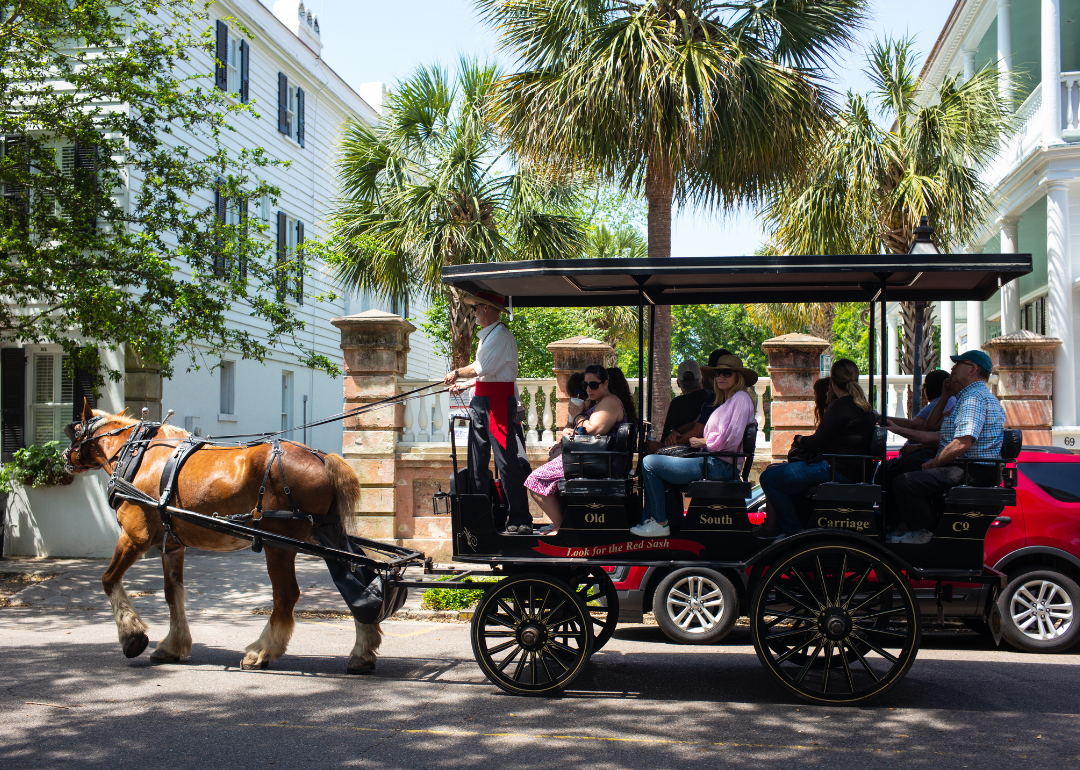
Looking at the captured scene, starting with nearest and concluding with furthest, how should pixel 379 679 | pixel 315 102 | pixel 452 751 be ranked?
pixel 452 751 → pixel 379 679 → pixel 315 102

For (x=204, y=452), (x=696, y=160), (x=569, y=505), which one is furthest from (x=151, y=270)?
(x=569, y=505)

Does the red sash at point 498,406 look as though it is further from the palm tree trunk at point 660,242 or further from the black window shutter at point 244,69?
the black window shutter at point 244,69

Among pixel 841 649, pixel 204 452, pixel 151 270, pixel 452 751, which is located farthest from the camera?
pixel 151 270

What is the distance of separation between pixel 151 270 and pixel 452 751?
894cm

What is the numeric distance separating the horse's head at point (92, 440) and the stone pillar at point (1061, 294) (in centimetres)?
1248

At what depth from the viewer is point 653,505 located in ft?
19.9

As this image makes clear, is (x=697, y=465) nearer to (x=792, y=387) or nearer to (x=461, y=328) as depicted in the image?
(x=792, y=387)

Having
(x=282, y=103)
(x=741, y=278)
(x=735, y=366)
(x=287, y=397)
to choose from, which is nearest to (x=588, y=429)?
(x=735, y=366)

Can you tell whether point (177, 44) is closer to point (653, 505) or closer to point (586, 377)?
point (586, 377)

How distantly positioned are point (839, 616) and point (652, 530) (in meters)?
1.29

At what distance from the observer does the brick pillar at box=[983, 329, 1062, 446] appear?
11.6 metres

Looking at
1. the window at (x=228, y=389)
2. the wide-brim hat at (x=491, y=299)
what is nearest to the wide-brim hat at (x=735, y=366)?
the wide-brim hat at (x=491, y=299)

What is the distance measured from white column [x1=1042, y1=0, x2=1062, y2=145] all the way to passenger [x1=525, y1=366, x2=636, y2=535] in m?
11.7

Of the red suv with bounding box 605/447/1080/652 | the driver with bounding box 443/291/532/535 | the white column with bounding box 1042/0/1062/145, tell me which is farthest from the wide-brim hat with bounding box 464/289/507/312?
the white column with bounding box 1042/0/1062/145
